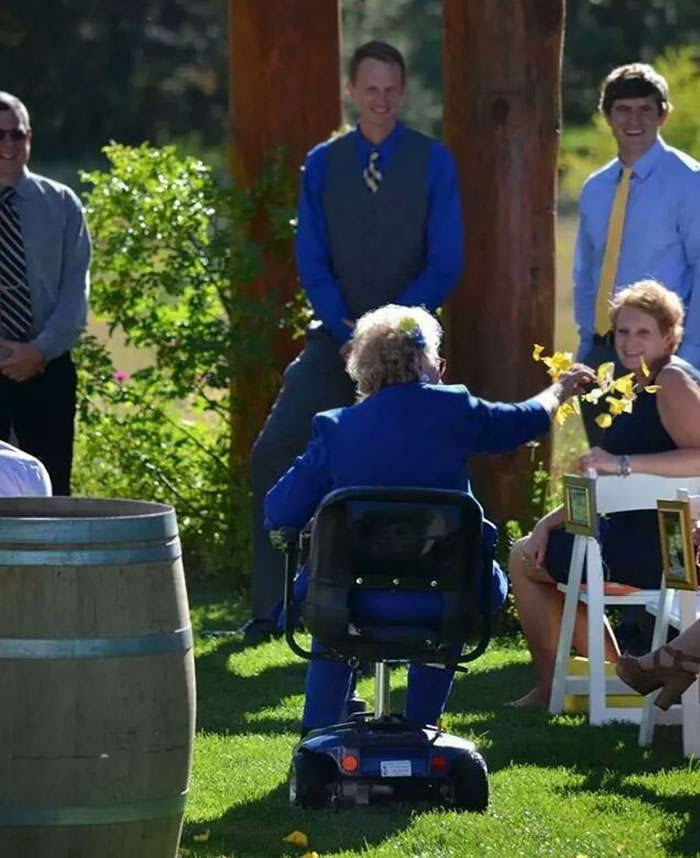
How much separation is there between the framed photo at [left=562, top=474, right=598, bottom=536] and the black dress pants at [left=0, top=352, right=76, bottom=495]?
2825 mm

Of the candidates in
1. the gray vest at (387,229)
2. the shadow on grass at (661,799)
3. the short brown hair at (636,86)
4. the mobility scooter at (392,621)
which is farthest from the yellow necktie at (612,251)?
the mobility scooter at (392,621)

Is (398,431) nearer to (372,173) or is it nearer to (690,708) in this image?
(690,708)

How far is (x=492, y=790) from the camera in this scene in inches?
240

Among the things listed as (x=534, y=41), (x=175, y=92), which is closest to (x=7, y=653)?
(x=534, y=41)

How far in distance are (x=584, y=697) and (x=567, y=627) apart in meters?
0.32

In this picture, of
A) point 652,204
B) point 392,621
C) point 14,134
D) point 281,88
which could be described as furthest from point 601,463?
point 281,88

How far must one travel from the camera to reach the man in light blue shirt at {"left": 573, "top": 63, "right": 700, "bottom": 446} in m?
8.37

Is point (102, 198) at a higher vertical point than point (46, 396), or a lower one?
higher

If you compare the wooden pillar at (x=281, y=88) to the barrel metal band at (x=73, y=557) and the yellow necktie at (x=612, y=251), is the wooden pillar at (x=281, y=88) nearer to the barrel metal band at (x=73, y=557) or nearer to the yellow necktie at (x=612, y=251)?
the yellow necktie at (x=612, y=251)

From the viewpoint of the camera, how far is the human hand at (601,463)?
22.9 ft

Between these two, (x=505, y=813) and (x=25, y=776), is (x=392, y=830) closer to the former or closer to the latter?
(x=505, y=813)

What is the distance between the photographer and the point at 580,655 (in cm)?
777

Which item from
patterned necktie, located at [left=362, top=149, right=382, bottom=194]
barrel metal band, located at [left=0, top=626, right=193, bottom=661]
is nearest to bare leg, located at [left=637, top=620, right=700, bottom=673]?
barrel metal band, located at [left=0, top=626, right=193, bottom=661]

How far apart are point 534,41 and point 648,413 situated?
90.9 inches
